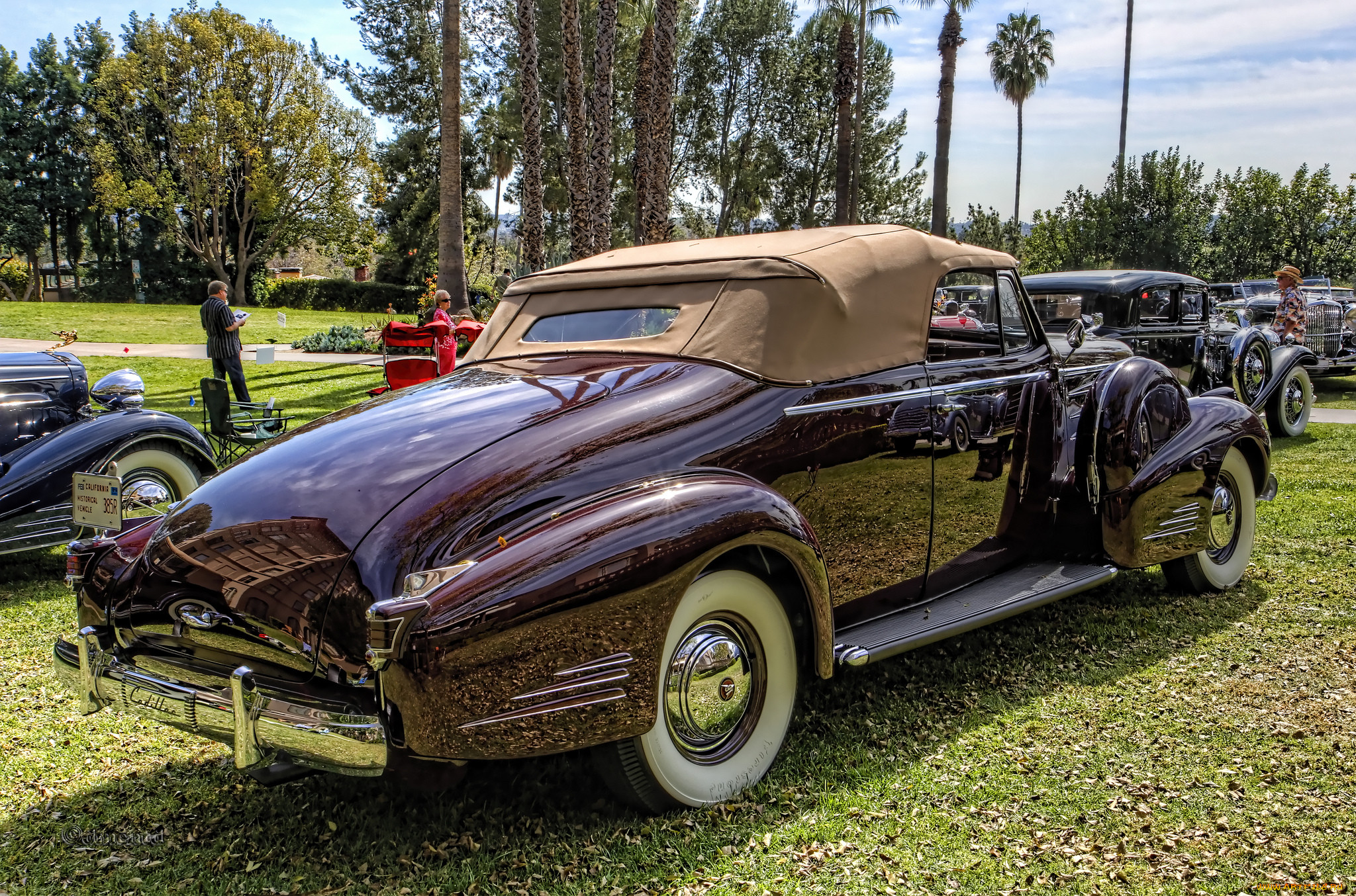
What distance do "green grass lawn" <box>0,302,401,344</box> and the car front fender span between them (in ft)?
52.1

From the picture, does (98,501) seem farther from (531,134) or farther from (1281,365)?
(531,134)

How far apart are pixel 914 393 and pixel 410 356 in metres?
6.58

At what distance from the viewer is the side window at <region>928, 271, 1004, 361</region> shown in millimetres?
4258

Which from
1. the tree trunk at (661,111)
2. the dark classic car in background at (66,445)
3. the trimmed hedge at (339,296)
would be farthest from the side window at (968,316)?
the trimmed hedge at (339,296)

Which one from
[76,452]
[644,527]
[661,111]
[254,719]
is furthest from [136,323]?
[644,527]

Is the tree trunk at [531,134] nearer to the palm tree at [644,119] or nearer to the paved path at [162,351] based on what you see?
the palm tree at [644,119]

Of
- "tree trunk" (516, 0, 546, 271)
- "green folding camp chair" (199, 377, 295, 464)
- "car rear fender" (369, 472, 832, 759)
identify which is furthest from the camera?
"tree trunk" (516, 0, 546, 271)

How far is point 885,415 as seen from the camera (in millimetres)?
3650

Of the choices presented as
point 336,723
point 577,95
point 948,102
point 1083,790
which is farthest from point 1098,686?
point 948,102

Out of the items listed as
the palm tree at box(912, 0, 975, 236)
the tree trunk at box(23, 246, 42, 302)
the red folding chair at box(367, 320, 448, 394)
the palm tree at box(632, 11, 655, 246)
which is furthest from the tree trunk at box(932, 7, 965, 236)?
the tree trunk at box(23, 246, 42, 302)

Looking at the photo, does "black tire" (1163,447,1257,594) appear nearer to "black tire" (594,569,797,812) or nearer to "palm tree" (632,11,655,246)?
"black tire" (594,569,797,812)

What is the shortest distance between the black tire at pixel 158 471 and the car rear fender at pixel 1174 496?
17.0 feet

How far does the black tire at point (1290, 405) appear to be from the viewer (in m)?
10.5

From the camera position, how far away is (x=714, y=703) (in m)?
2.97
